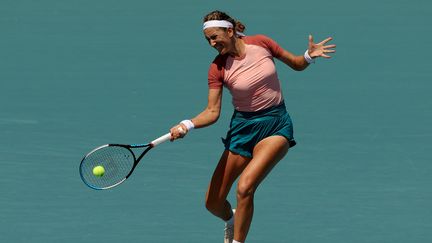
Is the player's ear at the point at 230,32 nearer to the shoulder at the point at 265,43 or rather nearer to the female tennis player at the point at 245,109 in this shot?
the female tennis player at the point at 245,109

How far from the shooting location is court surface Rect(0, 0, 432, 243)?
10.7 meters

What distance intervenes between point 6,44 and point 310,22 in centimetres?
330

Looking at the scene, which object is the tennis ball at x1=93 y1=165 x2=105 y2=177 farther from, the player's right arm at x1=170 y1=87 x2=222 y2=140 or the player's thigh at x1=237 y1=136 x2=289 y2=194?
the player's thigh at x1=237 y1=136 x2=289 y2=194

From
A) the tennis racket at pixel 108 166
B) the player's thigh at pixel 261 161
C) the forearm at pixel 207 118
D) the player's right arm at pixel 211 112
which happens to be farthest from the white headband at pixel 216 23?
the tennis racket at pixel 108 166

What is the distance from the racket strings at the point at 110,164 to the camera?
A: 988cm

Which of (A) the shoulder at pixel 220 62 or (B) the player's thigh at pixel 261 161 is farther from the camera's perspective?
(A) the shoulder at pixel 220 62

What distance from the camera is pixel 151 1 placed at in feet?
55.6

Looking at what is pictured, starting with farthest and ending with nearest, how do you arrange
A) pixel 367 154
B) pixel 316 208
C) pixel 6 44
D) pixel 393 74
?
1. pixel 6 44
2. pixel 393 74
3. pixel 367 154
4. pixel 316 208

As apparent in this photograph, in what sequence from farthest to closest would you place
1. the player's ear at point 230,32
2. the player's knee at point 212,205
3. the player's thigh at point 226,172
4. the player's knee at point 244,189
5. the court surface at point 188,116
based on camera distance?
the court surface at point 188,116
the player's knee at point 212,205
the player's thigh at point 226,172
the player's ear at point 230,32
the player's knee at point 244,189

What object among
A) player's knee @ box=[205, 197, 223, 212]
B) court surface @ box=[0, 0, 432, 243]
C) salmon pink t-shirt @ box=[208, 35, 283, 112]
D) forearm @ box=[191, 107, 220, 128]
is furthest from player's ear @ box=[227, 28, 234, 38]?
court surface @ box=[0, 0, 432, 243]

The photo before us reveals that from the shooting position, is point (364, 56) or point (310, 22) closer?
point (364, 56)

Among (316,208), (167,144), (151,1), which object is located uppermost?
(151,1)

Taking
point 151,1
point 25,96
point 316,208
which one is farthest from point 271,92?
point 151,1

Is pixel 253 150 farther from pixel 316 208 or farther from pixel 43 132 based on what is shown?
pixel 43 132
